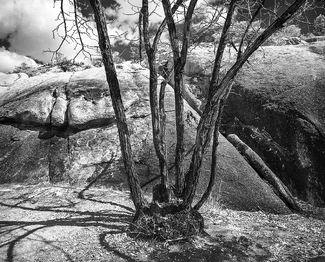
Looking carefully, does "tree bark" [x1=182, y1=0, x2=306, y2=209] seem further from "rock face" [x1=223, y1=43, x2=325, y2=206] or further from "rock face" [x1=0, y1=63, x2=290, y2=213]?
"rock face" [x1=223, y1=43, x2=325, y2=206]

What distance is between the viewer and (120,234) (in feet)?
14.9

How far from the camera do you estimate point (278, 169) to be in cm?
752

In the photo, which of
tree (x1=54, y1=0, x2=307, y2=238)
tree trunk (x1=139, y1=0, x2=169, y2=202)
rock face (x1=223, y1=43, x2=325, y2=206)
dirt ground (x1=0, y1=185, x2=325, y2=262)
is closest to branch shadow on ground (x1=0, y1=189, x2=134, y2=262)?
dirt ground (x1=0, y1=185, x2=325, y2=262)

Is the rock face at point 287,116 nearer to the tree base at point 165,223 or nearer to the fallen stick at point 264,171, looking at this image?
the fallen stick at point 264,171

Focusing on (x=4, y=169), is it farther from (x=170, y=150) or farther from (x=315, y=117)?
(x=315, y=117)

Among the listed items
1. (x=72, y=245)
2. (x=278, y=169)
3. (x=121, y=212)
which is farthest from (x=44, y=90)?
(x=278, y=169)

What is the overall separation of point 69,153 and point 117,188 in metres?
1.95

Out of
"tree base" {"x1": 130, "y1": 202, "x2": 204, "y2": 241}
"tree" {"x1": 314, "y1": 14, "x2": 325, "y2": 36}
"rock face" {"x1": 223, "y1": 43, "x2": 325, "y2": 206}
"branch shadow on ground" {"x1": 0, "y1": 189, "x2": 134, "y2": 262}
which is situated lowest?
"branch shadow on ground" {"x1": 0, "y1": 189, "x2": 134, "y2": 262}

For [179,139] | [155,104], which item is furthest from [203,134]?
[155,104]

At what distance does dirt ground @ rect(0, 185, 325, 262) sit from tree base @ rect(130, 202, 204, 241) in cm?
12

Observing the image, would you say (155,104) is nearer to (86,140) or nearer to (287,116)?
(86,140)

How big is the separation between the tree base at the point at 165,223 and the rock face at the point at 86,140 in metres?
2.02

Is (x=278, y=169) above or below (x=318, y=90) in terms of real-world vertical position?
below

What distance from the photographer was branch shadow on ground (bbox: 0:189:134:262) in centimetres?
421
